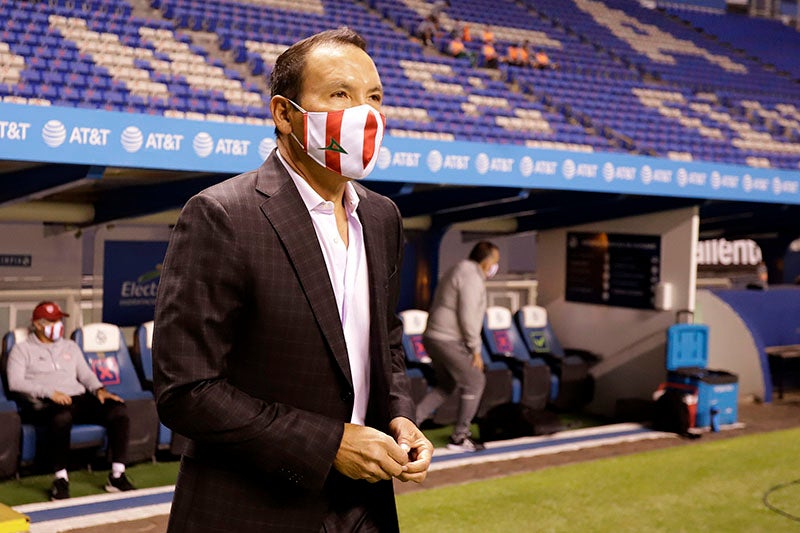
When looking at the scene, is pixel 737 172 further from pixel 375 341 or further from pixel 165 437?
pixel 375 341

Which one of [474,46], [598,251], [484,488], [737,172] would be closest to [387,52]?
[474,46]

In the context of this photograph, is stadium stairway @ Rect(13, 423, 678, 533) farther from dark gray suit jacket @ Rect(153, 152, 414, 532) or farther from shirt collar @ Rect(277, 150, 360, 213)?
shirt collar @ Rect(277, 150, 360, 213)

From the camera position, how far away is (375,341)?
190cm

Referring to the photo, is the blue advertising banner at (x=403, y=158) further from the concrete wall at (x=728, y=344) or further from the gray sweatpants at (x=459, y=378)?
the gray sweatpants at (x=459, y=378)

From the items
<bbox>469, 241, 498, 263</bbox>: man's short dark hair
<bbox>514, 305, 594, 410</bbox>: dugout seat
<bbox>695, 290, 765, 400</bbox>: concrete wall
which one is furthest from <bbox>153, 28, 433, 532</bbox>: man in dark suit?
<bbox>695, 290, 765, 400</bbox>: concrete wall

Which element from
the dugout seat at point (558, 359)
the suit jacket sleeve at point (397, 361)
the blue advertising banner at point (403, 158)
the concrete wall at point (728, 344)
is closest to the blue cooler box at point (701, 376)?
the dugout seat at point (558, 359)

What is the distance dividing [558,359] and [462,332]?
2351 millimetres

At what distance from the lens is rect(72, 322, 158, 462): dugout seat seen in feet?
23.5

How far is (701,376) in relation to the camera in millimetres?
9211

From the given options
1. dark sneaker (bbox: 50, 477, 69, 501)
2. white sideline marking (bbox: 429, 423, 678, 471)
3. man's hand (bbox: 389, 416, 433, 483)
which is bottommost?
white sideline marking (bbox: 429, 423, 678, 471)

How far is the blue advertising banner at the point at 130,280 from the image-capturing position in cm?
873

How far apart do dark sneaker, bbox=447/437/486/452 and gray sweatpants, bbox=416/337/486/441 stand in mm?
32

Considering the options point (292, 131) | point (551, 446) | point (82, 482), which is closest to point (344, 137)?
point (292, 131)

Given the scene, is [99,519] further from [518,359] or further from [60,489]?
[518,359]
